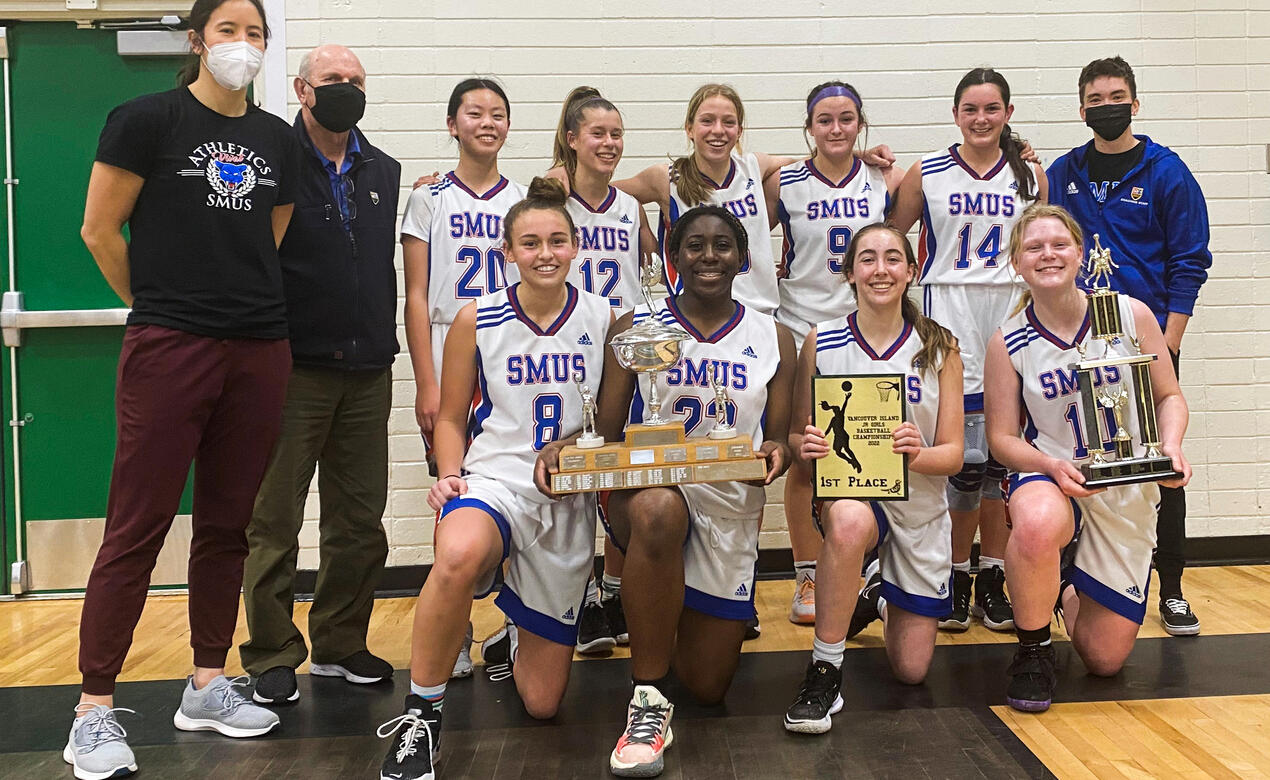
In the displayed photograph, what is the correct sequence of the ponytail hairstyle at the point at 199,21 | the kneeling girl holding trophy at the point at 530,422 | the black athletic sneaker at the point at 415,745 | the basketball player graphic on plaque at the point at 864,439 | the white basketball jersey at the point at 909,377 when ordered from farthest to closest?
the white basketball jersey at the point at 909,377 < the basketball player graphic on plaque at the point at 864,439 < the kneeling girl holding trophy at the point at 530,422 < the ponytail hairstyle at the point at 199,21 < the black athletic sneaker at the point at 415,745

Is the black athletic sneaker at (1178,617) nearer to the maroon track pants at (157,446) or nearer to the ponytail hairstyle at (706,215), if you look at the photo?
the ponytail hairstyle at (706,215)

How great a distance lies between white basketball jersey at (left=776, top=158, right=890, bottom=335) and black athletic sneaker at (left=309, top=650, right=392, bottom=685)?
72.8 inches

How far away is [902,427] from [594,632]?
134cm

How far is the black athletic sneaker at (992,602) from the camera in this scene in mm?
3561

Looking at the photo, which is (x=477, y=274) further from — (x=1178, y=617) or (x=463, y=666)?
(x=1178, y=617)

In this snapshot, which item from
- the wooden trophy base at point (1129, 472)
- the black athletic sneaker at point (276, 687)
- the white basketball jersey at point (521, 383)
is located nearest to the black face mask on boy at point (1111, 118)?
the wooden trophy base at point (1129, 472)

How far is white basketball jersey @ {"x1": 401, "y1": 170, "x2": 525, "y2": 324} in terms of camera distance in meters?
3.35

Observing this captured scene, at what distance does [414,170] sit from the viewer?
4414 millimetres

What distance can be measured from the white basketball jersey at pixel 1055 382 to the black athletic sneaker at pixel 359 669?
7.05ft

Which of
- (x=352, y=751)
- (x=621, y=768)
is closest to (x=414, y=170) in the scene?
(x=352, y=751)

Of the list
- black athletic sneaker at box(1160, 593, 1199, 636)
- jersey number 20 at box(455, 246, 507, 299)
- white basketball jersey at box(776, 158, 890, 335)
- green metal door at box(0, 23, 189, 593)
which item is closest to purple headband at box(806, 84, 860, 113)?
white basketball jersey at box(776, 158, 890, 335)

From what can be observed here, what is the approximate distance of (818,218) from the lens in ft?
12.2

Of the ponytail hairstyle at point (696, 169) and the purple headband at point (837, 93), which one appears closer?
the ponytail hairstyle at point (696, 169)

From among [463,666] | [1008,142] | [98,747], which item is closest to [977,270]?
[1008,142]
